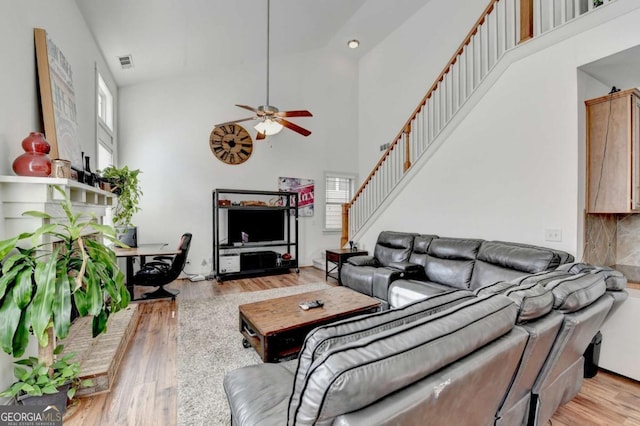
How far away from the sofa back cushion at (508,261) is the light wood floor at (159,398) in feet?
3.05

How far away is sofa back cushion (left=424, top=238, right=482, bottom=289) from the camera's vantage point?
10.9ft

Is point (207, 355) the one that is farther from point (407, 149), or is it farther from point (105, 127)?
point (407, 149)

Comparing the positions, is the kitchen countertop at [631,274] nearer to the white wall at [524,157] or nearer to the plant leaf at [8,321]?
the white wall at [524,157]

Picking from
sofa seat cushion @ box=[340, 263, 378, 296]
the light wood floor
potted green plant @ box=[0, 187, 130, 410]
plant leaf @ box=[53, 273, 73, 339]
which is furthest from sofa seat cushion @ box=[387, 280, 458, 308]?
plant leaf @ box=[53, 273, 73, 339]

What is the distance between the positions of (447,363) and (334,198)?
623 cm

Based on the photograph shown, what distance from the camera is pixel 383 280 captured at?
3.60m

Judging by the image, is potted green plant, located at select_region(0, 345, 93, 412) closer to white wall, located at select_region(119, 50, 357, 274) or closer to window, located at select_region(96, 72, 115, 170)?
window, located at select_region(96, 72, 115, 170)

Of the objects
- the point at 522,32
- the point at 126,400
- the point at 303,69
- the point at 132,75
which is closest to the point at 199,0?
the point at 132,75

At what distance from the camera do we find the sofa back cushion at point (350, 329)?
94 cm

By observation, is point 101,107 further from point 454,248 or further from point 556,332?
point 556,332

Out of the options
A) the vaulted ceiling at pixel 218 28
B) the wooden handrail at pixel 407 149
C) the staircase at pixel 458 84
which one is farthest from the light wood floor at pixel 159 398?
the vaulted ceiling at pixel 218 28

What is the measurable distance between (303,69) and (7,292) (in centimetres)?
632

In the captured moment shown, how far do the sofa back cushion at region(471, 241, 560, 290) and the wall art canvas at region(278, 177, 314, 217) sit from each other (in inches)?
156

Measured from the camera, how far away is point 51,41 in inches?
92.4
